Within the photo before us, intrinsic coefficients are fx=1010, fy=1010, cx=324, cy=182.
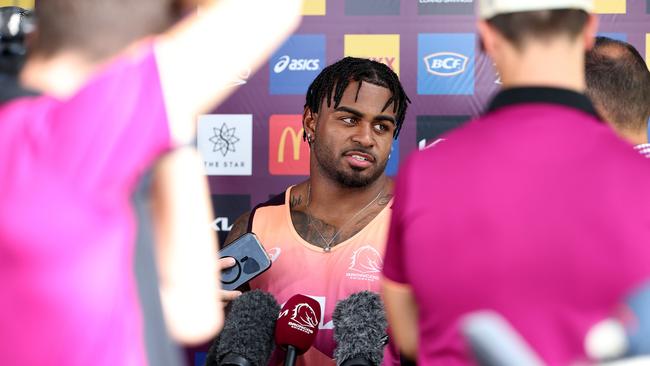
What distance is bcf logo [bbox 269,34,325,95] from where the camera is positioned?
146 inches

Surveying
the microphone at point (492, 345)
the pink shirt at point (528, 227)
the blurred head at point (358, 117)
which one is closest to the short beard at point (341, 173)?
the blurred head at point (358, 117)

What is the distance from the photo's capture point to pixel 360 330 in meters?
2.64

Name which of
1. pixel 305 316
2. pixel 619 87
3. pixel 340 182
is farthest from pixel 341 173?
pixel 619 87

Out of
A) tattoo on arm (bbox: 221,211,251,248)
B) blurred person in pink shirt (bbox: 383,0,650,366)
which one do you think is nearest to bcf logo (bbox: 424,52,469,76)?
tattoo on arm (bbox: 221,211,251,248)

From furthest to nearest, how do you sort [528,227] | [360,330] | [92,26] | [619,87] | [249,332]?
[249,332]
[360,330]
[619,87]
[528,227]
[92,26]

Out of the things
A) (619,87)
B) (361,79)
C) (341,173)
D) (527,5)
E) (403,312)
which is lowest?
(341,173)

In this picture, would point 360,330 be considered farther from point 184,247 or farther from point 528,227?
point 184,247

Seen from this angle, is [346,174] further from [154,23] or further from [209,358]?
[154,23]

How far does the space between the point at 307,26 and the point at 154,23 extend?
2529 millimetres

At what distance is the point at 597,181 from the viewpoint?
4.41ft

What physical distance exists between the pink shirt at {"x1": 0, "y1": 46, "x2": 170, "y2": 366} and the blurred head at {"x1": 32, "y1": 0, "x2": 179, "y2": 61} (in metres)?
0.08

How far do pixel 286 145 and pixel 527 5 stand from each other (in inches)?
92.7

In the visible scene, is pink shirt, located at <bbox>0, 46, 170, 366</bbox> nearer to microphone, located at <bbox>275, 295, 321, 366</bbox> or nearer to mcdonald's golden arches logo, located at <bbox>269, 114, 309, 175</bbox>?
microphone, located at <bbox>275, 295, 321, 366</bbox>

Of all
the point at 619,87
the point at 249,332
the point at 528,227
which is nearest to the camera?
the point at 528,227
